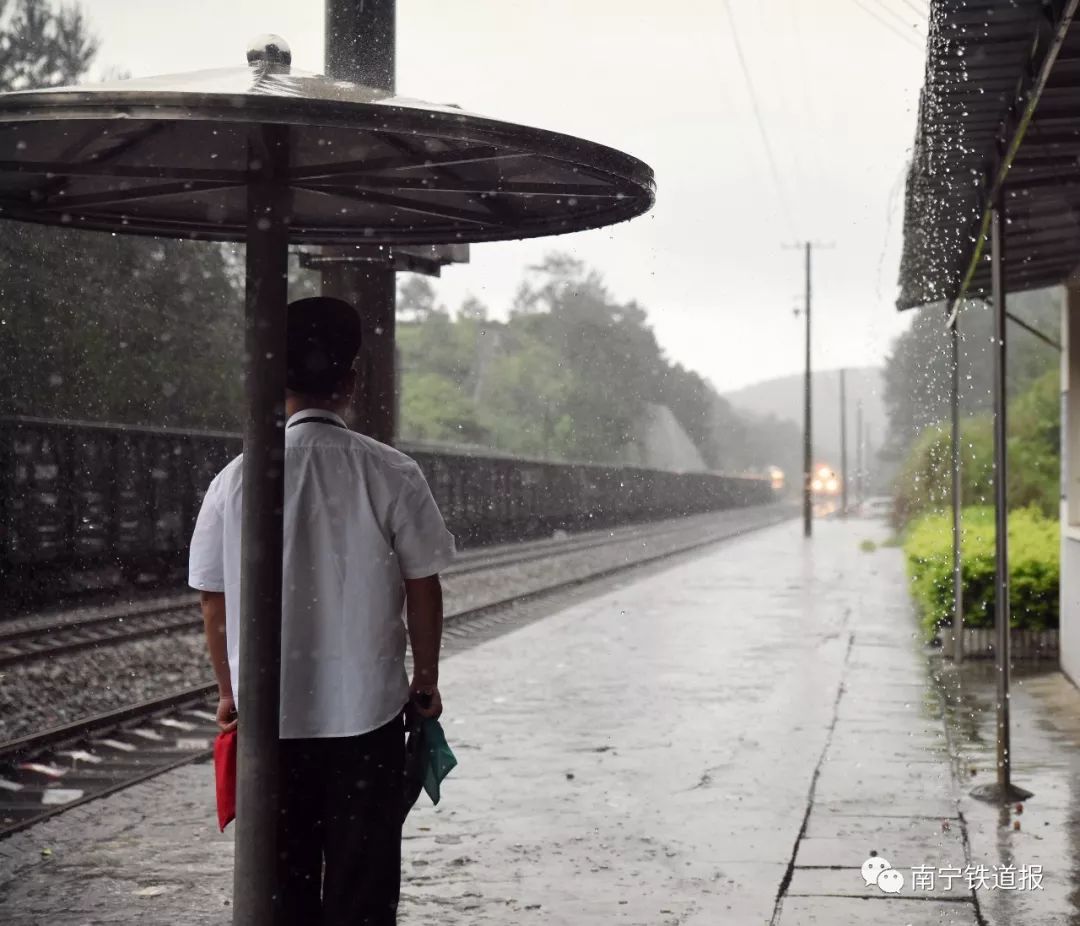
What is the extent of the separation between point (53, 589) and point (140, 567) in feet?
7.38

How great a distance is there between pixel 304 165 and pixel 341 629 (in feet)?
4.35

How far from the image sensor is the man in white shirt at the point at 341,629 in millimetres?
3582

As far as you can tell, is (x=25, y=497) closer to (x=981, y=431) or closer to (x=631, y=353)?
(x=981, y=431)

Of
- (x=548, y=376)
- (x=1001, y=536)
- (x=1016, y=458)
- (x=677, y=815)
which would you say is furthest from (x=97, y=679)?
(x=548, y=376)

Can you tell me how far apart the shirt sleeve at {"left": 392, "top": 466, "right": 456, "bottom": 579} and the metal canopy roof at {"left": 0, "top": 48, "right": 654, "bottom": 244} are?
2.63 feet

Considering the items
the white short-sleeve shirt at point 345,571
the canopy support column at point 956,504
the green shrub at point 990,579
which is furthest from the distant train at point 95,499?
the white short-sleeve shirt at point 345,571

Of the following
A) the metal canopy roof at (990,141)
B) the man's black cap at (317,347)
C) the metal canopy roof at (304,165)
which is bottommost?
the man's black cap at (317,347)

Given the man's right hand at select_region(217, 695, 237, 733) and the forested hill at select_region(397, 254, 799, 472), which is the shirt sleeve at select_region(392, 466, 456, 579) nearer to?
the man's right hand at select_region(217, 695, 237, 733)

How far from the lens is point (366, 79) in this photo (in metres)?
6.18

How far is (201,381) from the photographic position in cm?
3522

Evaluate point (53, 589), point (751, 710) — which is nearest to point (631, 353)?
point (53, 589)

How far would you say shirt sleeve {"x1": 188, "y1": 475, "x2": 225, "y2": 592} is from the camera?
378 centimetres

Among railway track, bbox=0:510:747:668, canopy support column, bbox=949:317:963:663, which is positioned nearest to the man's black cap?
canopy support column, bbox=949:317:963:663

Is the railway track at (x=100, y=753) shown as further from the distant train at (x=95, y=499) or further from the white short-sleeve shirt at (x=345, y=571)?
the distant train at (x=95, y=499)
